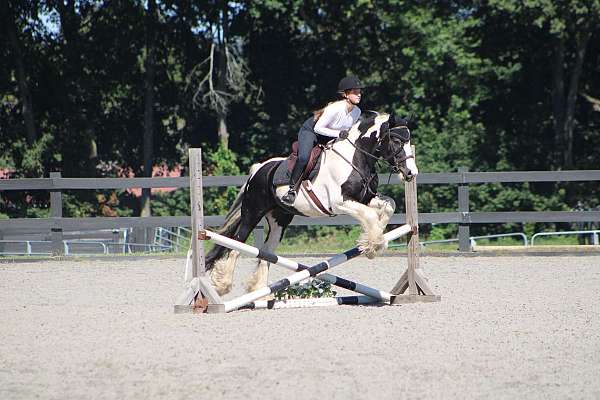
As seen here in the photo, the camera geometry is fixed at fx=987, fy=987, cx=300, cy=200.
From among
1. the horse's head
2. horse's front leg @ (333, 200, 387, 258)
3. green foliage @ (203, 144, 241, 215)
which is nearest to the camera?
horse's front leg @ (333, 200, 387, 258)

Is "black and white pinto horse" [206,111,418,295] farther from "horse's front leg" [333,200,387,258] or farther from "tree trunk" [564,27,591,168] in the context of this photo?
"tree trunk" [564,27,591,168]

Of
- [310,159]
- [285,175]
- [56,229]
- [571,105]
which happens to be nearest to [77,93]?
[571,105]

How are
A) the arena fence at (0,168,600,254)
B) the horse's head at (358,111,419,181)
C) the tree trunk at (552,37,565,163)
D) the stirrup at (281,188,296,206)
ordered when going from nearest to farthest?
the horse's head at (358,111,419,181), the stirrup at (281,188,296,206), the arena fence at (0,168,600,254), the tree trunk at (552,37,565,163)

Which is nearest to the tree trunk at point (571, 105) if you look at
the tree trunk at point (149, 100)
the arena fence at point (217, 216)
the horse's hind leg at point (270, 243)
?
the tree trunk at point (149, 100)

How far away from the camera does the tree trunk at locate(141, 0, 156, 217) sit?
95.8ft

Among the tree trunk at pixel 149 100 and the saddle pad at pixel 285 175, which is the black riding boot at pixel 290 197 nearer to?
the saddle pad at pixel 285 175

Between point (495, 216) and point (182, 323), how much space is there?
28.1 ft

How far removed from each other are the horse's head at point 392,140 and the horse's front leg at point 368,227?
18.6 inches

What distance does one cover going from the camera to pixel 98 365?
6.59m

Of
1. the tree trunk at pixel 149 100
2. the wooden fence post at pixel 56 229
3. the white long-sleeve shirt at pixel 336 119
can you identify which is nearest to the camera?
the white long-sleeve shirt at pixel 336 119

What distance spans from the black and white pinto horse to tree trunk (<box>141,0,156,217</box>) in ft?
63.2

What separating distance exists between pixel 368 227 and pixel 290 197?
38.4 inches

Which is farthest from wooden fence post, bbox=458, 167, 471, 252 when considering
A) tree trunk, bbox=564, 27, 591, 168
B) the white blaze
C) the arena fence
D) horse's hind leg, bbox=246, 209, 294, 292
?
tree trunk, bbox=564, 27, 591, 168

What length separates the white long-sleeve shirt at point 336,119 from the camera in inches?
378
